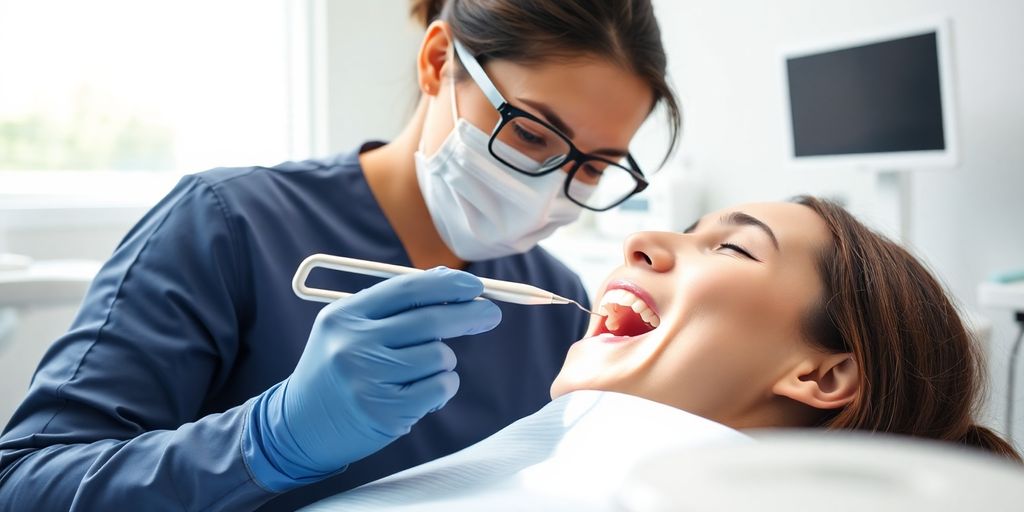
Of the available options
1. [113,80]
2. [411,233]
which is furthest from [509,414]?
[113,80]

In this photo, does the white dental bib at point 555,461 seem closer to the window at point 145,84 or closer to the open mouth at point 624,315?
the open mouth at point 624,315

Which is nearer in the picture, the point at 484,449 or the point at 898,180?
the point at 484,449

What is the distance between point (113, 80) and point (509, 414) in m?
2.37

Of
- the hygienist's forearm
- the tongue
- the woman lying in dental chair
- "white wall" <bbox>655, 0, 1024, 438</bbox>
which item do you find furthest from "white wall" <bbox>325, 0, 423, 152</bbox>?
the hygienist's forearm

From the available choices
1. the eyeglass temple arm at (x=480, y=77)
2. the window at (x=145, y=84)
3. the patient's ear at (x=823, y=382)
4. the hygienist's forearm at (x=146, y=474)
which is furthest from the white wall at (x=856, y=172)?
the hygienist's forearm at (x=146, y=474)

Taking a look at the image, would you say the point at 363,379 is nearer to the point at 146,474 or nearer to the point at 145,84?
the point at 146,474

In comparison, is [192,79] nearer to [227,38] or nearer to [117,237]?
[227,38]

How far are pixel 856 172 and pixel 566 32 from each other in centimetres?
191

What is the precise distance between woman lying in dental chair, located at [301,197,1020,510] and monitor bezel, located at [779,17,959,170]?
1277mm

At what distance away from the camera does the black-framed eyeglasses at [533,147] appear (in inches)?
48.3

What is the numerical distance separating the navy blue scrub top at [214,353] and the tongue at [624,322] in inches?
10.7

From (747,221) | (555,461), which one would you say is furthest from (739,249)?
(555,461)

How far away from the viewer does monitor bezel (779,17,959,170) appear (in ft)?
7.09

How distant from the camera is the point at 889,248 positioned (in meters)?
1.14
